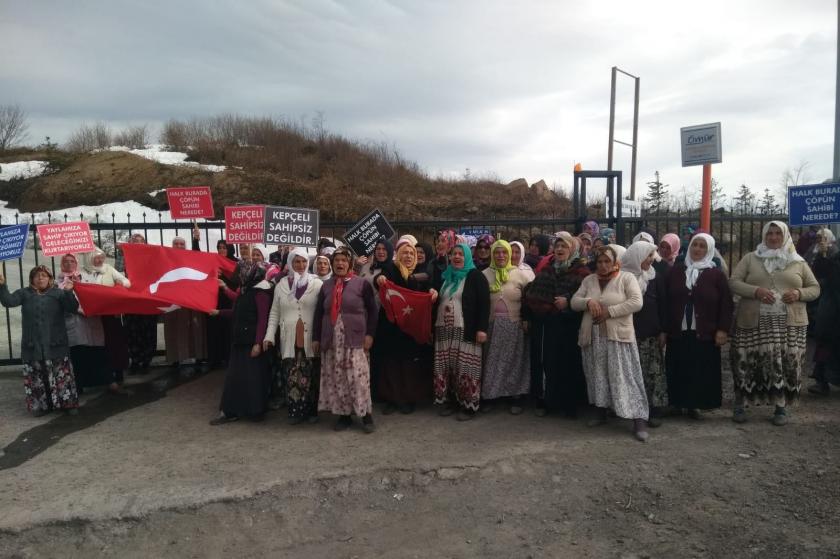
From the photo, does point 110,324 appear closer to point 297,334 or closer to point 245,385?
point 245,385

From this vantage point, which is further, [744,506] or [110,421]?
[110,421]

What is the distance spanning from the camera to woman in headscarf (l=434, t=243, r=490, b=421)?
5480 mm

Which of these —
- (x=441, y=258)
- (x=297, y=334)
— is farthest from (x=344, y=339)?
(x=441, y=258)

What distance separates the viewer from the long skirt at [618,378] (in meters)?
5.00

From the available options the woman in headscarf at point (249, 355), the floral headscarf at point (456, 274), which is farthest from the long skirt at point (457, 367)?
the woman in headscarf at point (249, 355)

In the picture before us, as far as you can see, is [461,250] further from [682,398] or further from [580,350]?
[682,398]

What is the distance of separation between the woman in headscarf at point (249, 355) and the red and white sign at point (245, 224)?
952mm

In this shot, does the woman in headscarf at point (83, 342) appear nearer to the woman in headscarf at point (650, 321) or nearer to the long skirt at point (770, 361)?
the woman in headscarf at point (650, 321)

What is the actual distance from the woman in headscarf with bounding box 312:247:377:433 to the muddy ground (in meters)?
0.31

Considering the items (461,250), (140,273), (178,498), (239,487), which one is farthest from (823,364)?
(140,273)

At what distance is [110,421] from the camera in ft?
19.4

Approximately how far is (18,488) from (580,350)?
4.90 m

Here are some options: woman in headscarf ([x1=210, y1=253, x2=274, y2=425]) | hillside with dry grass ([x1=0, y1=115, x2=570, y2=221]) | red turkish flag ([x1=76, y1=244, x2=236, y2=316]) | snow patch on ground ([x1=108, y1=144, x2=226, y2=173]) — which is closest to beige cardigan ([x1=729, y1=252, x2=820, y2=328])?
woman in headscarf ([x1=210, y1=253, x2=274, y2=425])

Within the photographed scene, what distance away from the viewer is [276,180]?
18.6 m
